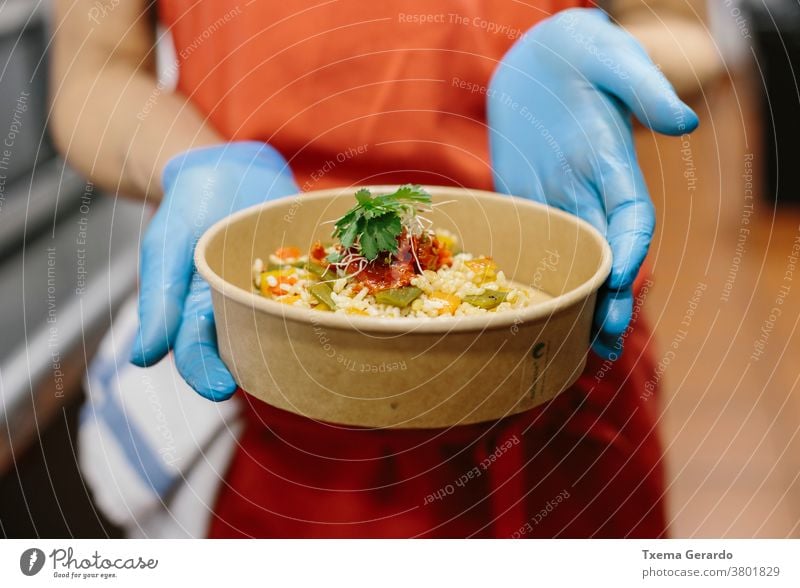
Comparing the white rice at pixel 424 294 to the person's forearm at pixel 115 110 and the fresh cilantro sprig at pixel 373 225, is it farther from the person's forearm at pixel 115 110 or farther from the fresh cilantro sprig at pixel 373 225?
the person's forearm at pixel 115 110

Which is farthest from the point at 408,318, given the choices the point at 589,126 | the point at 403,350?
the point at 589,126

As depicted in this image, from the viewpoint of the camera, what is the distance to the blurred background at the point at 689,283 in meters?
0.52

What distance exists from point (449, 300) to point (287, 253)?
0.44ft

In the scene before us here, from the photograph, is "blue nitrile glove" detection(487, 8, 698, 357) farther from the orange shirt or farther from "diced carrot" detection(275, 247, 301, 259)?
"diced carrot" detection(275, 247, 301, 259)

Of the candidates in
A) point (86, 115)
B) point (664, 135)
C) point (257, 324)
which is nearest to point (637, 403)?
point (664, 135)

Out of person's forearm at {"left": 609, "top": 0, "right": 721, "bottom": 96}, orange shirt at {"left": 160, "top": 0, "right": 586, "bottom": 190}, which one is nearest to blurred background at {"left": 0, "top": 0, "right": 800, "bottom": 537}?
person's forearm at {"left": 609, "top": 0, "right": 721, "bottom": 96}

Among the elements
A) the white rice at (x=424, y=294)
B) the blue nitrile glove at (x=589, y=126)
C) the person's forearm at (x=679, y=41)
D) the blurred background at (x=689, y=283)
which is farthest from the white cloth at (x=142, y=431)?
the person's forearm at (x=679, y=41)

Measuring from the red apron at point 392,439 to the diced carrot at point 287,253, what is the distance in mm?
78

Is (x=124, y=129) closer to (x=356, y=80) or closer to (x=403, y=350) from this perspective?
(x=356, y=80)

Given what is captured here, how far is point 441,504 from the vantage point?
0.54 meters

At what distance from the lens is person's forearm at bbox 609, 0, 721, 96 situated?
20.5 inches

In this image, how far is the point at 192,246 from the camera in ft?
1.82

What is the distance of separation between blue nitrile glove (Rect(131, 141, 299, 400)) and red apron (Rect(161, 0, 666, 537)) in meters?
0.02

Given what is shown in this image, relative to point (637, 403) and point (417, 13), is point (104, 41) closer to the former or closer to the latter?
point (417, 13)
